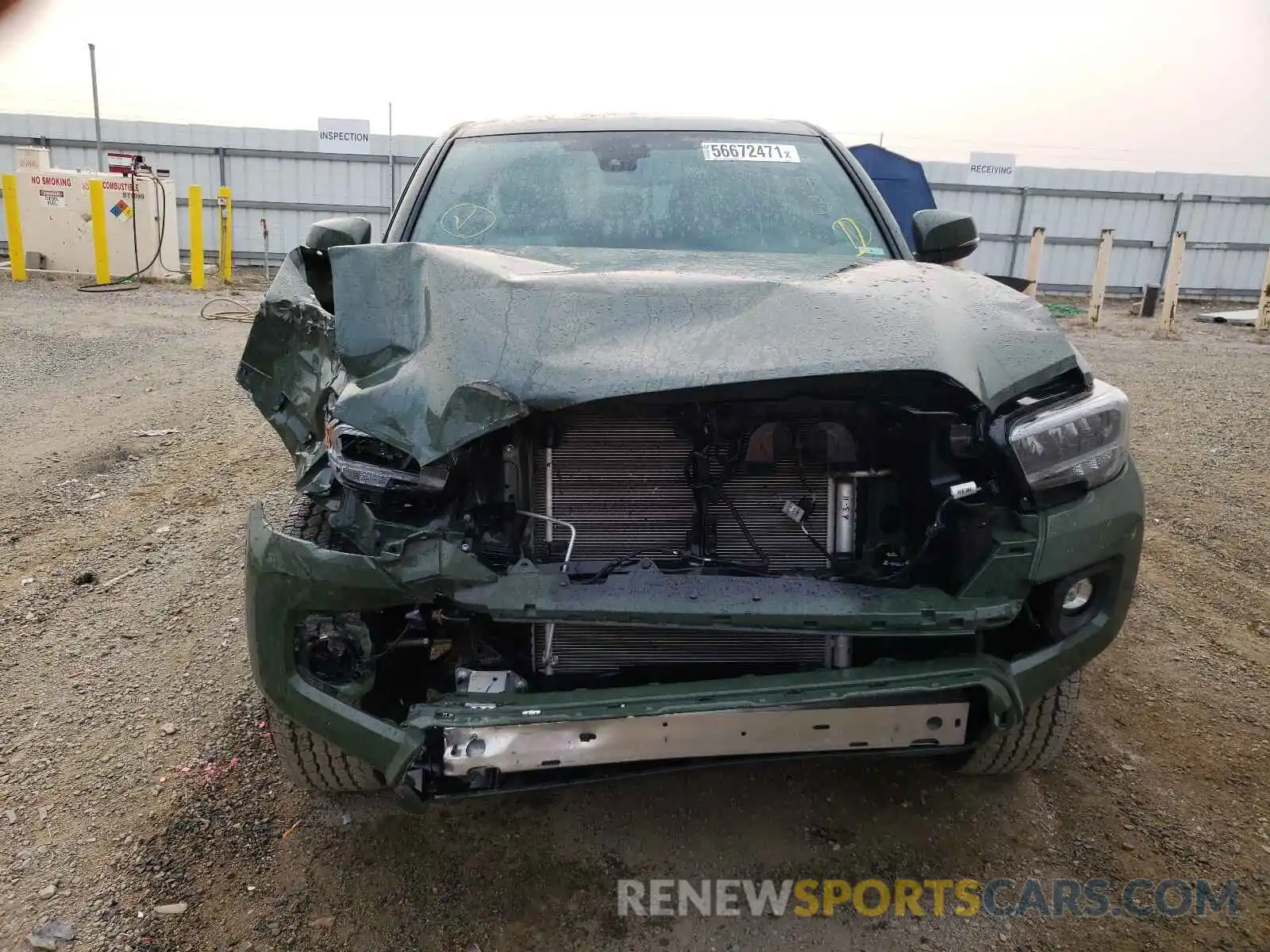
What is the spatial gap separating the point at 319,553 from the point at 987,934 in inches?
69.8

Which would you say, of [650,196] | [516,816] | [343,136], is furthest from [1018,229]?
[516,816]

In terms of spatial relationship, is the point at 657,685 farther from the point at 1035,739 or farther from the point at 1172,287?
the point at 1172,287

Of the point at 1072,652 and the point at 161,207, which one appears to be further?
the point at 161,207

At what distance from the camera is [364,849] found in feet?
7.76

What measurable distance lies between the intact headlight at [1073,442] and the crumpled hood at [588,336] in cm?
9

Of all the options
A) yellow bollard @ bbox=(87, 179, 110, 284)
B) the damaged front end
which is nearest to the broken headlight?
the damaged front end

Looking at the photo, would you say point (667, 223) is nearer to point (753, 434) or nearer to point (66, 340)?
point (753, 434)

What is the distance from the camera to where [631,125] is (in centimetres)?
362

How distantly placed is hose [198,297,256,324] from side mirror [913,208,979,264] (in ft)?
30.3

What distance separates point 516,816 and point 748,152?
2556 mm

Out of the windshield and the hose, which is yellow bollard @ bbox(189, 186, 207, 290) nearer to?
the hose

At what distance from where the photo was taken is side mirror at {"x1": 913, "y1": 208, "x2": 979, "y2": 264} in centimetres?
321

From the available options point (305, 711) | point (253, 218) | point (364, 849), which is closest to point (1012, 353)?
point (305, 711)

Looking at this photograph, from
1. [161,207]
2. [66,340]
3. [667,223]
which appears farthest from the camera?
[161,207]
